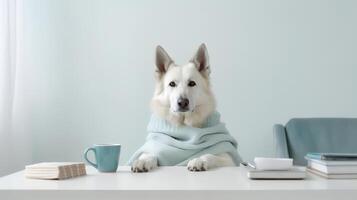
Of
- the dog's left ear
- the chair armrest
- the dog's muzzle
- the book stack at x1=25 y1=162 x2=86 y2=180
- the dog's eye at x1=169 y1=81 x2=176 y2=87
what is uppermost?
the dog's left ear

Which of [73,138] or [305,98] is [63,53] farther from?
[305,98]

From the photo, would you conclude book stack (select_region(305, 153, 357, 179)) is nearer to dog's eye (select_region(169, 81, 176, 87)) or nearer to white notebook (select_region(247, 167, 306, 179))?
white notebook (select_region(247, 167, 306, 179))

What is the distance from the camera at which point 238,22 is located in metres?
2.21

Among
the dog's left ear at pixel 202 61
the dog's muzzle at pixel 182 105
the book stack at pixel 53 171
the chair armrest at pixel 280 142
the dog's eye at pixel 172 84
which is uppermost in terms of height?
the dog's left ear at pixel 202 61

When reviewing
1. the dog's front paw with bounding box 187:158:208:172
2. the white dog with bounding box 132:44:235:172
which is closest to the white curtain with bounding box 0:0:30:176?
the white dog with bounding box 132:44:235:172

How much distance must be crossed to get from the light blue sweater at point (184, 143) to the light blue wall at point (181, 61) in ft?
1.81

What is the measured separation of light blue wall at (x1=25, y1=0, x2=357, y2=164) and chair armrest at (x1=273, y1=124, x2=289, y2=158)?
220 mm

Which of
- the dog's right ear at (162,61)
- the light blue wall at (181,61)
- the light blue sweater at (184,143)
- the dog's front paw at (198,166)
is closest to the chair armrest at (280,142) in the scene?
the light blue wall at (181,61)

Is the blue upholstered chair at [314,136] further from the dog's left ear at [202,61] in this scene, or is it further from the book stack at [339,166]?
the book stack at [339,166]

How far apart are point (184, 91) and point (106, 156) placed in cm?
75

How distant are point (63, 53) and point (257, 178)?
62.2 inches

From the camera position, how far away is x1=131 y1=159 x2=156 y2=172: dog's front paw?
113cm

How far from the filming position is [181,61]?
2.21 meters

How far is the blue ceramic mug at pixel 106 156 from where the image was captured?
107 centimetres
